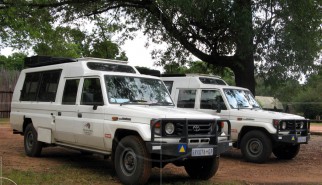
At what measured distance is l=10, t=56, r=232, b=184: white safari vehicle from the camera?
7398mm

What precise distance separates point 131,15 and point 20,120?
26.2 ft

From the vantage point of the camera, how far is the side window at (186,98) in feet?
41.1

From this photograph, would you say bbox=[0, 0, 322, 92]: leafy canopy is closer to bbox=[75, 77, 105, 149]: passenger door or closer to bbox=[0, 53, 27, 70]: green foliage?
bbox=[75, 77, 105, 149]: passenger door

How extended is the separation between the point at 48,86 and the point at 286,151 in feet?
22.4

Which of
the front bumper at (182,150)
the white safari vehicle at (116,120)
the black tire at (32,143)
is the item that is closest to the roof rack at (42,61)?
the white safari vehicle at (116,120)

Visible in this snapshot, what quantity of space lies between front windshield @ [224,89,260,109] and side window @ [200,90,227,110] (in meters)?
Answer: 0.21

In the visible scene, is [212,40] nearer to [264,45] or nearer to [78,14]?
[264,45]

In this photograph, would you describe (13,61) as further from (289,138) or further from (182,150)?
(182,150)

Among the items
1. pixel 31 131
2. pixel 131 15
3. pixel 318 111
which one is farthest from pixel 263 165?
pixel 318 111

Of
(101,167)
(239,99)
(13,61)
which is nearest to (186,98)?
(239,99)

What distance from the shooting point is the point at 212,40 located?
15.1m

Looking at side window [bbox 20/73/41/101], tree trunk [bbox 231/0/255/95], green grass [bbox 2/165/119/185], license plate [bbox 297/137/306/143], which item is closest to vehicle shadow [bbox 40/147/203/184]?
green grass [bbox 2/165/119/185]

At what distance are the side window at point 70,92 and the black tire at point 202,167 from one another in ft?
9.28

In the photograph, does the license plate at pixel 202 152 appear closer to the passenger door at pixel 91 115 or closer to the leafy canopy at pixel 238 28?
the passenger door at pixel 91 115
